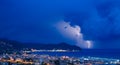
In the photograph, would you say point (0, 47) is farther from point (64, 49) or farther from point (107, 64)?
point (64, 49)

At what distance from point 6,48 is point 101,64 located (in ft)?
166

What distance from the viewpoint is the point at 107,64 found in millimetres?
71938

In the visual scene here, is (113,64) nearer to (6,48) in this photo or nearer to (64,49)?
(6,48)

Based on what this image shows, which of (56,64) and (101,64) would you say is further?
(101,64)

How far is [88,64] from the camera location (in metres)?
68.9

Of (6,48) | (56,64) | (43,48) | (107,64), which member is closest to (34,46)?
(43,48)

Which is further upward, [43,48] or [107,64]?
[43,48]

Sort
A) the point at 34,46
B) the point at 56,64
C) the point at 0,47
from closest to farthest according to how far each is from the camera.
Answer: the point at 56,64
the point at 0,47
the point at 34,46

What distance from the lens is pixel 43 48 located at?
198 m

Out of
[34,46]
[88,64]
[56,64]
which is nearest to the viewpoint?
[56,64]

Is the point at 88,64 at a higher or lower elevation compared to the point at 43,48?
lower

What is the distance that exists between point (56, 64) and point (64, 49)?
141578 mm

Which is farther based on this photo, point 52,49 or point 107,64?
point 52,49

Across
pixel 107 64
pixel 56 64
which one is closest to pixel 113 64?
pixel 107 64
